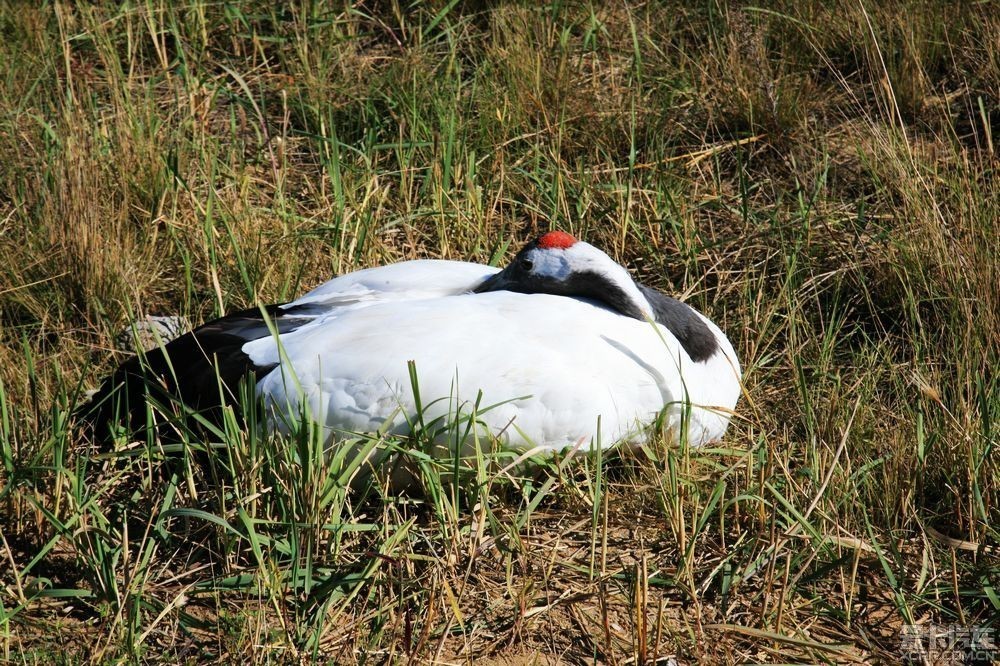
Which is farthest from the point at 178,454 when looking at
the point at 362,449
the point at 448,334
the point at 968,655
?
the point at 968,655

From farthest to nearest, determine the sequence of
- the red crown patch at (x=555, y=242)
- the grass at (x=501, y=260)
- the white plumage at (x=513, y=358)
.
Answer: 1. the red crown patch at (x=555, y=242)
2. the white plumage at (x=513, y=358)
3. the grass at (x=501, y=260)

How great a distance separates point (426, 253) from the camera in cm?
422

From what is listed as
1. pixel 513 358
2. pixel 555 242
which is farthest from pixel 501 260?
pixel 513 358

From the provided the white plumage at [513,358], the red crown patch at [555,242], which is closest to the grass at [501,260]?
the white plumage at [513,358]

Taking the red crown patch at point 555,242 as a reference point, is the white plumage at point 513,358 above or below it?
below

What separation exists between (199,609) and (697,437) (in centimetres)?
144

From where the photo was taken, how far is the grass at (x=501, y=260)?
8.33ft

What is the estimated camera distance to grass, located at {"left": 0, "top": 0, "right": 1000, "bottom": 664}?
2.54 m

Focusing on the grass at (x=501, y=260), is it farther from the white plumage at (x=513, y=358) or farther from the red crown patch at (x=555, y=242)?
the red crown patch at (x=555, y=242)

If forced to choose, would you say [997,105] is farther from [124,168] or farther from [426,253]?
[124,168]

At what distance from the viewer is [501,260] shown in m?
4.12

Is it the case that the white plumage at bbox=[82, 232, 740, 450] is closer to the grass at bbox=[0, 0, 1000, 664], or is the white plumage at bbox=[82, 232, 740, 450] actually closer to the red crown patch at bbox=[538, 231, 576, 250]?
the red crown patch at bbox=[538, 231, 576, 250]

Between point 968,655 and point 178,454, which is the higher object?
point 178,454

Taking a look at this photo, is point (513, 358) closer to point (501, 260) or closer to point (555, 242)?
point (555, 242)
